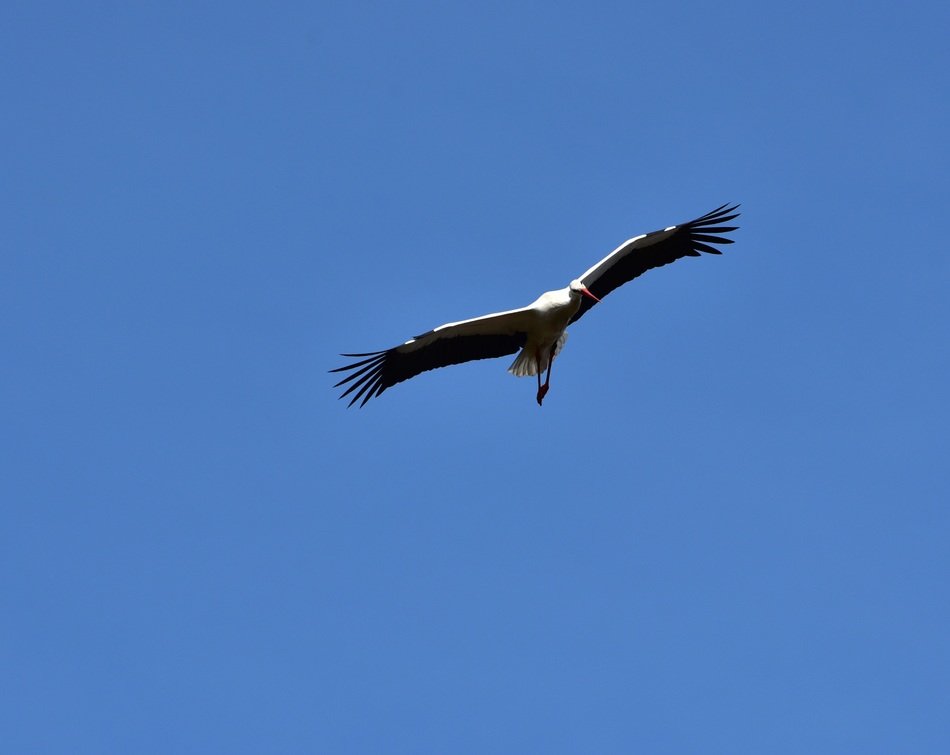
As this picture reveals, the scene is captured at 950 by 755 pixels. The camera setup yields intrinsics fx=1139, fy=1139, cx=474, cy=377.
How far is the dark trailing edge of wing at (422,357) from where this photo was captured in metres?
11.1

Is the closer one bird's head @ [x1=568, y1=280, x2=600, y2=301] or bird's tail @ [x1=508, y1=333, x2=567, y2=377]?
bird's head @ [x1=568, y1=280, x2=600, y2=301]

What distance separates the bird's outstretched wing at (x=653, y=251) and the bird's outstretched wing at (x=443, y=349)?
2.26ft

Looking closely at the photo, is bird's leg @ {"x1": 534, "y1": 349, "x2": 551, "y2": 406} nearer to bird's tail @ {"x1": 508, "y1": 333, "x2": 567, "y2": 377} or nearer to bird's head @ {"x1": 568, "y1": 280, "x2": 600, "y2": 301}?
bird's tail @ {"x1": 508, "y1": 333, "x2": 567, "y2": 377}

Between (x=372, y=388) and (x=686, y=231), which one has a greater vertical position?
(x=686, y=231)

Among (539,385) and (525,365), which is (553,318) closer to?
(525,365)

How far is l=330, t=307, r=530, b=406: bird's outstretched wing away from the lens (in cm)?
1103

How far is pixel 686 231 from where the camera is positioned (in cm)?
1148

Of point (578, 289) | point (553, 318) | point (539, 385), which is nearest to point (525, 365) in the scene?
point (539, 385)

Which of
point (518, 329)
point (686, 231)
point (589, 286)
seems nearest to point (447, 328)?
point (518, 329)

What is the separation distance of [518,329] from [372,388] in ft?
5.11

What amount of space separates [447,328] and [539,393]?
4.32 feet

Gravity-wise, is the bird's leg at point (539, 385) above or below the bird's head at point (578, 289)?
below

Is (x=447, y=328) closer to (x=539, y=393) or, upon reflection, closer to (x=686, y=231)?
(x=539, y=393)

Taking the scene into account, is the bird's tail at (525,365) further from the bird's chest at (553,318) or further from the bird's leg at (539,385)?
the bird's chest at (553,318)
